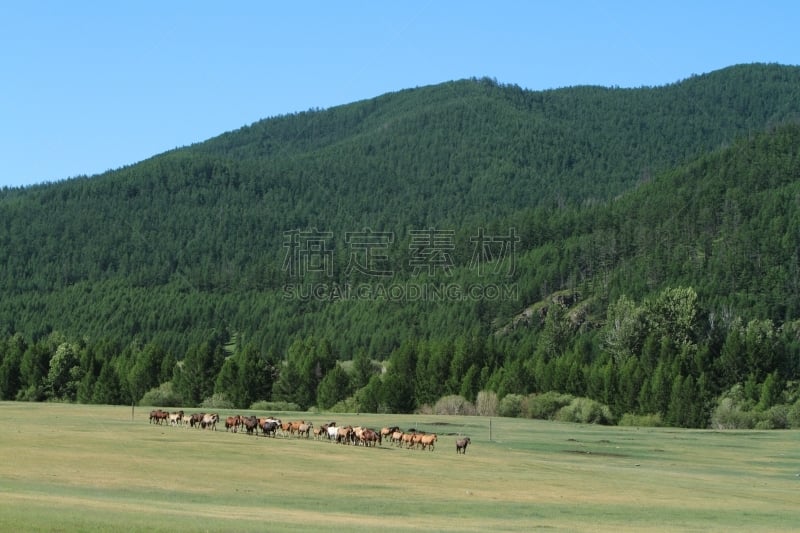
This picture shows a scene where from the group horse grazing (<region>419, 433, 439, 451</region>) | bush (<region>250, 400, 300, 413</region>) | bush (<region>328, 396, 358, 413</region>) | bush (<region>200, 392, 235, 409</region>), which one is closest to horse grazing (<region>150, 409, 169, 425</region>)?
horse grazing (<region>419, 433, 439, 451</region>)

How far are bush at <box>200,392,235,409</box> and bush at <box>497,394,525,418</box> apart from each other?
3833cm

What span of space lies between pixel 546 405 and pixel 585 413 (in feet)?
19.2

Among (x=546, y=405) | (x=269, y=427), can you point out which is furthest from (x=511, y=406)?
(x=269, y=427)

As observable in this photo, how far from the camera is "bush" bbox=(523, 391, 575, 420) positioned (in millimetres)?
140125

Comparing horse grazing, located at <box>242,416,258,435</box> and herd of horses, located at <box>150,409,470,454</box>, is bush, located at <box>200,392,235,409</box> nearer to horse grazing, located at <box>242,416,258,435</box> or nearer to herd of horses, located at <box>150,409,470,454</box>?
herd of horses, located at <box>150,409,470,454</box>

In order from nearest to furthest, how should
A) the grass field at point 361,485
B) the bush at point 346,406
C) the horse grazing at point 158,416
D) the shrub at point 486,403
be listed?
the grass field at point 361,485, the horse grazing at point 158,416, the shrub at point 486,403, the bush at point 346,406

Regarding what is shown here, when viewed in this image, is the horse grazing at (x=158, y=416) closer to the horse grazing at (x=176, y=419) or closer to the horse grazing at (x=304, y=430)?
the horse grazing at (x=176, y=419)

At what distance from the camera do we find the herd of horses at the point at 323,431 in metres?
78.5

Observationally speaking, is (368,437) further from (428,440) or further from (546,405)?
(546,405)

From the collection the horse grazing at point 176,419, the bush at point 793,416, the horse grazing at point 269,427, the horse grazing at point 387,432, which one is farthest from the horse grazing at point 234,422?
the bush at point 793,416

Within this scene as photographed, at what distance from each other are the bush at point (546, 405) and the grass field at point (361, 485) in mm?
52681

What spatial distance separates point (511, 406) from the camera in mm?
142875

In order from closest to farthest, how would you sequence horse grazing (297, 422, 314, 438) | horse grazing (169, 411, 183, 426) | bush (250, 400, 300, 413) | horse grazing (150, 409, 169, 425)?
horse grazing (297, 422, 314, 438) → horse grazing (169, 411, 183, 426) → horse grazing (150, 409, 169, 425) → bush (250, 400, 300, 413)

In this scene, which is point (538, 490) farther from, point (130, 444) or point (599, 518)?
point (130, 444)
